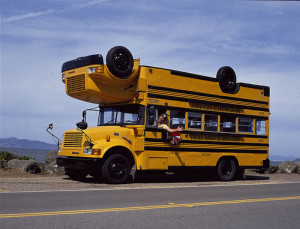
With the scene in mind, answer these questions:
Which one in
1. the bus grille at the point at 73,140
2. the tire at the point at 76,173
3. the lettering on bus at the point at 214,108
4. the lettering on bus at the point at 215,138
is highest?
the lettering on bus at the point at 214,108

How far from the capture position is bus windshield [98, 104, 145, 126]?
12.7 metres

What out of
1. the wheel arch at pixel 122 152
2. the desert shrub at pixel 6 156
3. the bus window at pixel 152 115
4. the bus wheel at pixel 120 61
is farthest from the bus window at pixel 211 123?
the desert shrub at pixel 6 156

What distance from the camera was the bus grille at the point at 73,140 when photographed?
12.0 metres

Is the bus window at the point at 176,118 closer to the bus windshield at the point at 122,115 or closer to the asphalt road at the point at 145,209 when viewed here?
the bus windshield at the point at 122,115

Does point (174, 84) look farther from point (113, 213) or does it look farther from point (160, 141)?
point (113, 213)

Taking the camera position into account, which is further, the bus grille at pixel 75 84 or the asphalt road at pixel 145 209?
the bus grille at pixel 75 84

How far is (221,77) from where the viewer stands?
15141mm

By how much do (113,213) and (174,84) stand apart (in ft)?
23.8

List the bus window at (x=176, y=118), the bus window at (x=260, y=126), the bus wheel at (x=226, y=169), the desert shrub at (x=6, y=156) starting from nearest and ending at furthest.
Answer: the bus window at (x=176, y=118)
the bus wheel at (x=226, y=169)
the bus window at (x=260, y=126)
the desert shrub at (x=6, y=156)

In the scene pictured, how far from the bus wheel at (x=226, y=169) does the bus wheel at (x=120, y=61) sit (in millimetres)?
5073

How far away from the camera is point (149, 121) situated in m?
12.7

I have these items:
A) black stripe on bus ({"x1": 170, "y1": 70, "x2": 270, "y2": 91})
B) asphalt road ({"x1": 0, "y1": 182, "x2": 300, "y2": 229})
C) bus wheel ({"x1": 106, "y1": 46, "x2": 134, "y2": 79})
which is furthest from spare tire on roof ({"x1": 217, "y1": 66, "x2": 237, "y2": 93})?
asphalt road ({"x1": 0, "y1": 182, "x2": 300, "y2": 229})

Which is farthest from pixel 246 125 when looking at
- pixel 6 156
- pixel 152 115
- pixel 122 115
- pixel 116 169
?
pixel 6 156

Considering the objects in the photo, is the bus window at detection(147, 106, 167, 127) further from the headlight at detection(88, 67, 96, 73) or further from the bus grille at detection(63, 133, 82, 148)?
the bus grille at detection(63, 133, 82, 148)
